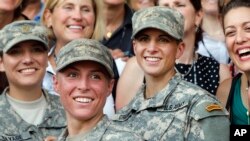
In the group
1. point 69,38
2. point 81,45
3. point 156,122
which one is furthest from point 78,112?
point 69,38

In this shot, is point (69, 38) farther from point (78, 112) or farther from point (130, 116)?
point (78, 112)

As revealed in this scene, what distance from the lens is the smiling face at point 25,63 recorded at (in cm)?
475

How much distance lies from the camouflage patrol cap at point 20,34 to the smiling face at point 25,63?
43 mm

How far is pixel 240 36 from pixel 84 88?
148 cm

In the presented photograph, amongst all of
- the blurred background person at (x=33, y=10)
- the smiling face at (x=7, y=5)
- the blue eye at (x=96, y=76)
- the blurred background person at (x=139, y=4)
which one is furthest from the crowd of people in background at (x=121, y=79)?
the blurred background person at (x=33, y=10)

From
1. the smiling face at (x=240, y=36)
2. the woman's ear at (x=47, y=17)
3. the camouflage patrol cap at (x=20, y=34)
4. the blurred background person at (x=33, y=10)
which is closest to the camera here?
the camouflage patrol cap at (x=20, y=34)

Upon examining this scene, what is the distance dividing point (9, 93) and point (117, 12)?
2.18 metres

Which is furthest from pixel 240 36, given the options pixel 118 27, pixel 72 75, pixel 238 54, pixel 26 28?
Result: pixel 118 27

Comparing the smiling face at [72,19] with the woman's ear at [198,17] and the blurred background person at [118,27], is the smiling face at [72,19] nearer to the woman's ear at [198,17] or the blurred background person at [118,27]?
the blurred background person at [118,27]

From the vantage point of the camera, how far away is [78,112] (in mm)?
3789

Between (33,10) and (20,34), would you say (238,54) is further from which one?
(33,10)

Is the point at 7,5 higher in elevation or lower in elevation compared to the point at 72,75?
Answer: higher

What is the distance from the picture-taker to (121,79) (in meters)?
5.29

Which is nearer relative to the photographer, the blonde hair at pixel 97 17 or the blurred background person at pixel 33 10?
the blonde hair at pixel 97 17
